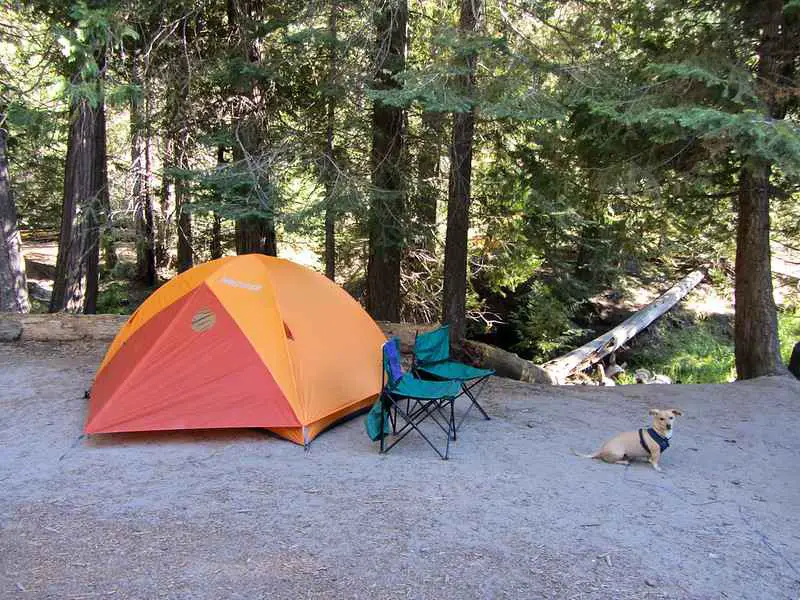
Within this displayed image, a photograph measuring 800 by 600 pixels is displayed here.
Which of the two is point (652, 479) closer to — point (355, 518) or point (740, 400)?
point (355, 518)

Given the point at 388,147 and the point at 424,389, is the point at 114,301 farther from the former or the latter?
the point at 424,389

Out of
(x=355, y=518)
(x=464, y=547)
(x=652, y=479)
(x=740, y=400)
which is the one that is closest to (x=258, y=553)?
(x=355, y=518)

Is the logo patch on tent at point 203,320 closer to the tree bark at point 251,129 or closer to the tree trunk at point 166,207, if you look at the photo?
the tree bark at point 251,129

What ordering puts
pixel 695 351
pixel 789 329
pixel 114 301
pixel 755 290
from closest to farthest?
pixel 755 290
pixel 114 301
pixel 695 351
pixel 789 329

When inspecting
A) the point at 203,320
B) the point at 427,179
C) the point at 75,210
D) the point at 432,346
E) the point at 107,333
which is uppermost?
the point at 427,179

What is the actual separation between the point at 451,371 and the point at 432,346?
33 cm

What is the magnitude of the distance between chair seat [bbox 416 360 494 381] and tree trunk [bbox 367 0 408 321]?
7.04 ft

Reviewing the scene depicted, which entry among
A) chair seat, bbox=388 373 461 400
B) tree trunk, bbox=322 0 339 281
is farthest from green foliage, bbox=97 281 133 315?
chair seat, bbox=388 373 461 400

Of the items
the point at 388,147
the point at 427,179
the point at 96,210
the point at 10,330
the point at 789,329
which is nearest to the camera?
the point at 10,330

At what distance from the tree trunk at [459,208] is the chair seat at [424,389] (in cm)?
274

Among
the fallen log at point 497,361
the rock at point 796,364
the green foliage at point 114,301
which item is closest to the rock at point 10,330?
the green foliage at point 114,301

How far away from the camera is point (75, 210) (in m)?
8.93

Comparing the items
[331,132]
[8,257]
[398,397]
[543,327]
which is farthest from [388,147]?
[8,257]

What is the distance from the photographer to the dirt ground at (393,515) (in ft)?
10.4
